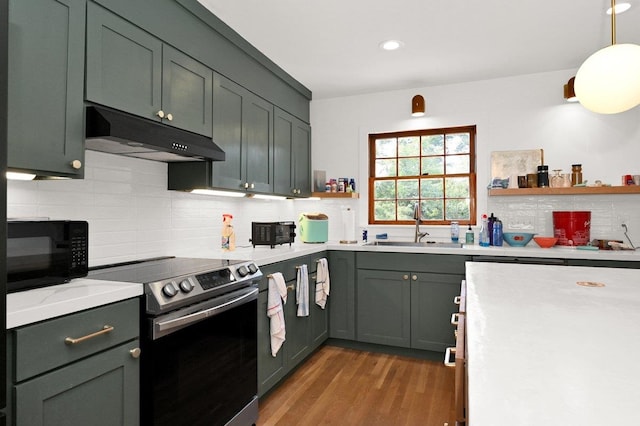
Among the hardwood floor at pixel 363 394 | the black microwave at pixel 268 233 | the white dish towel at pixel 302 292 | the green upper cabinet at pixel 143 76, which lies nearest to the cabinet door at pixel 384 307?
the hardwood floor at pixel 363 394

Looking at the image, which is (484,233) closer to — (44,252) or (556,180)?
(556,180)

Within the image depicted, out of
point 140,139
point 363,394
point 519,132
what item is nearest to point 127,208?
→ point 140,139

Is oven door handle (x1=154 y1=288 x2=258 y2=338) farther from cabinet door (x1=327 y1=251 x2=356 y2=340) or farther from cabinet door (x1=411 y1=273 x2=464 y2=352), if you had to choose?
cabinet door (x1=411 y1=273 x2=464 y2=352)

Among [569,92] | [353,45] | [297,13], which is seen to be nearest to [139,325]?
[297,13]

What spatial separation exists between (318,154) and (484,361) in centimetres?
367

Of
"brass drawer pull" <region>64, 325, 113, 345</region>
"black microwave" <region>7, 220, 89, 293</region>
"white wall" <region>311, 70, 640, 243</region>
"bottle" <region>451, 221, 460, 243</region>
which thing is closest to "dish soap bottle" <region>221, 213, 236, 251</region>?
"black microwave" <region>7, 220, 89, 293</region>

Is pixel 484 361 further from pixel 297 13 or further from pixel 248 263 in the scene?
pixel 297 13

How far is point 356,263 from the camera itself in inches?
137

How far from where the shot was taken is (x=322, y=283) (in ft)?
10.9

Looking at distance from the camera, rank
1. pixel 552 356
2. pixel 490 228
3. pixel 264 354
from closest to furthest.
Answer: pixel 552 356
pixel 264 354
pixel 490 228

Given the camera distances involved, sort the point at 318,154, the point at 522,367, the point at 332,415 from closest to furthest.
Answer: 1. the point at 522,367
2. the point at 332,415
3. the point at 318,154

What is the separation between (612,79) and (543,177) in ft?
5.70

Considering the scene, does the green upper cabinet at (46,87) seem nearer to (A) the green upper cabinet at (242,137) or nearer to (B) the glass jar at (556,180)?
(A) the green upper cabinet at (242,137)

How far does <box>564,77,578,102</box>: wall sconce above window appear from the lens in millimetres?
3326
